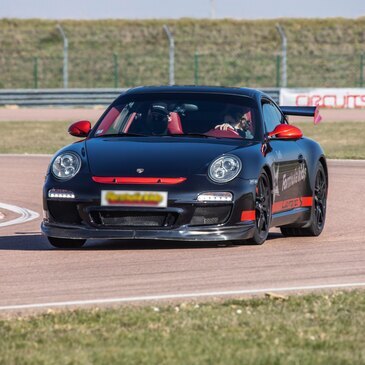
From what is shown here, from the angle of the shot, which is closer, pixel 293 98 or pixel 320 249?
pixel 320 249

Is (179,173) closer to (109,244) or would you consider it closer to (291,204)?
(109,244)

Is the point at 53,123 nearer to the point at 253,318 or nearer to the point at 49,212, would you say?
the point at 49,212

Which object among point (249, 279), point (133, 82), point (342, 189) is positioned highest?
point (249, 279)

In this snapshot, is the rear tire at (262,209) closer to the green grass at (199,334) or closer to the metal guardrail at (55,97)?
the green grass at (199,334)

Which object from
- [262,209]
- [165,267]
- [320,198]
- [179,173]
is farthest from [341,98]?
[165,267]

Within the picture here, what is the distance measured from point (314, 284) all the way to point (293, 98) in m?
35.5

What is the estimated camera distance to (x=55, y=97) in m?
45.4


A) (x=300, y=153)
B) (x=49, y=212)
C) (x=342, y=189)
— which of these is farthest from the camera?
(x=342, y=189)

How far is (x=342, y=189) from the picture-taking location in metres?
17.4

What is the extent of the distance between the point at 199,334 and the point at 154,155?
4.29 meters

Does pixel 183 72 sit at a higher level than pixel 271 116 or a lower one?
lower

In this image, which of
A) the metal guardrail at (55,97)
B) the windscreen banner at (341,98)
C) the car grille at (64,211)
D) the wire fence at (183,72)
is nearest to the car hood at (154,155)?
the car grille at (64,211)

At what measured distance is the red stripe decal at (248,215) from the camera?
10695mm

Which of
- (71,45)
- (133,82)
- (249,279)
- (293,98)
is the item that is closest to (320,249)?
(249,279)
